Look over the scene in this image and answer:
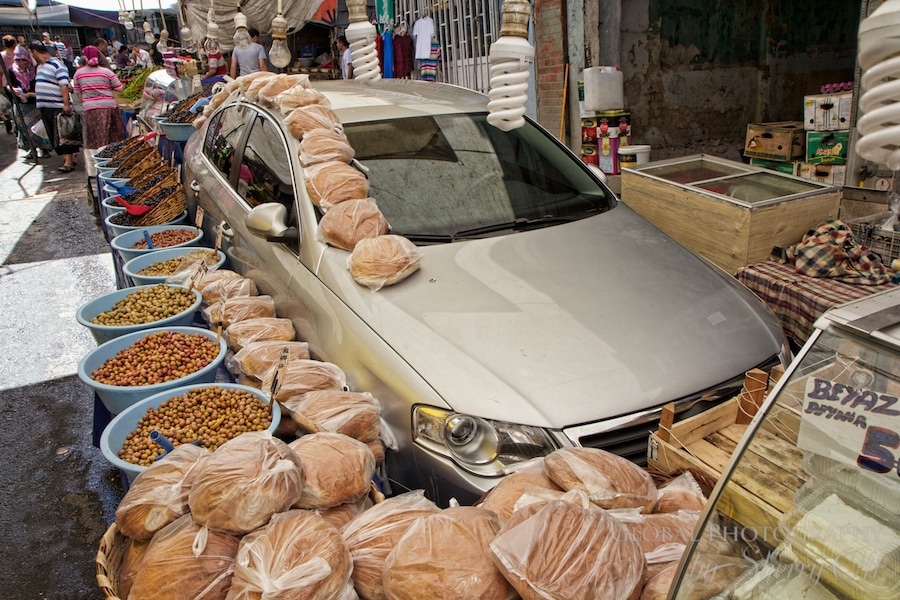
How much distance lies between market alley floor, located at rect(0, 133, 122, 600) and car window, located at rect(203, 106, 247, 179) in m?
1.89

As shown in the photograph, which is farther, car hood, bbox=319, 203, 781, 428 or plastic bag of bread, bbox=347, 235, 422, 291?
plastic bag of bread, bbox=347, 235, 422, 291

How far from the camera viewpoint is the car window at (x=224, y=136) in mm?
4684

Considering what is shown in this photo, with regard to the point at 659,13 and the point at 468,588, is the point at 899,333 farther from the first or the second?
the point at 659,13

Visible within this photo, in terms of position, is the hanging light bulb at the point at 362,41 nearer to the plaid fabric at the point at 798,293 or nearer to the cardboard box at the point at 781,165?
the plaid fabric at the point at 798,293

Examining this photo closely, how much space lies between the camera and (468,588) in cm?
148

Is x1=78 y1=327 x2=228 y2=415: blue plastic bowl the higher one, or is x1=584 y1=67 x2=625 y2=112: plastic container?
x1=584 y1=67 x2=625 y2=112: plastic container

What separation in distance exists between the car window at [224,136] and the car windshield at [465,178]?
1.30 m

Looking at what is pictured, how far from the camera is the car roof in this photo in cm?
392

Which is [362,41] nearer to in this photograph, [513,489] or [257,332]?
[257,332]

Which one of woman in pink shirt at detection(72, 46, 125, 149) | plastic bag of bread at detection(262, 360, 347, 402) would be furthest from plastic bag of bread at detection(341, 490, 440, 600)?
woman in pink shirt at detection(72, 46, 125, 149)

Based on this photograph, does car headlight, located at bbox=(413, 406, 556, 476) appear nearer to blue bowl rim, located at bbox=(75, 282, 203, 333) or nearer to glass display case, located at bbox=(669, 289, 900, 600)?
glass display case, located at bbox=(669, 289, 900, 600)

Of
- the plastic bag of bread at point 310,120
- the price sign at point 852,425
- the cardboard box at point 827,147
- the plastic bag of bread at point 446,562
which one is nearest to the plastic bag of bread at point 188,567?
the plastic bag of bread at point 446,562

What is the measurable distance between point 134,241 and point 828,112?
19.6 ft

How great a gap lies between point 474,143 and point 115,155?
20.6 ft
